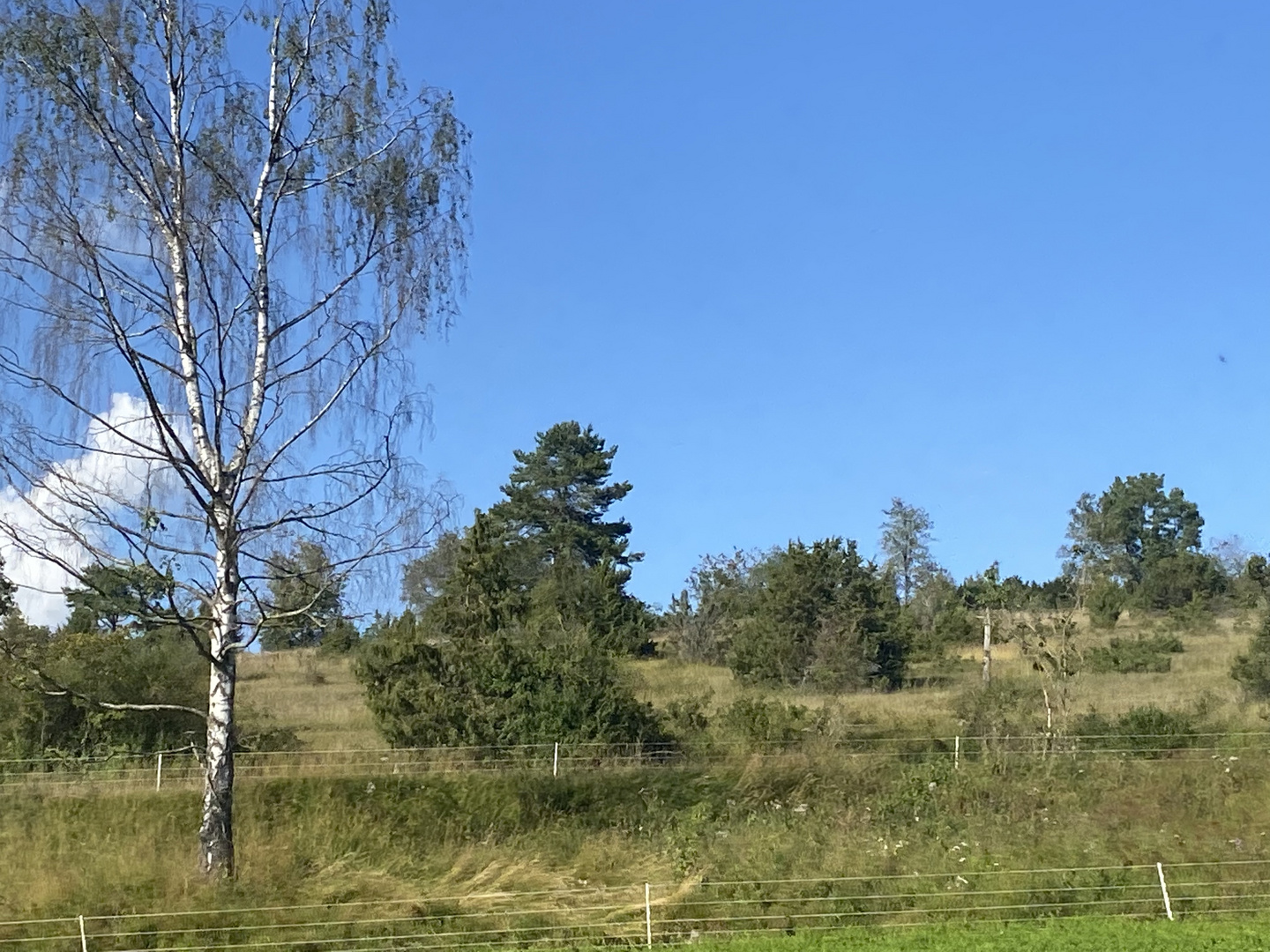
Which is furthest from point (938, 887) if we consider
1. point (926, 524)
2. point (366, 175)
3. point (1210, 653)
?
point (926, 524)

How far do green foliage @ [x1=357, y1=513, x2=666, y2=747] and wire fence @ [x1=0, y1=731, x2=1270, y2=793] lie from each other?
2.26 feet

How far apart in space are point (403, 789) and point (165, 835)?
3.36m

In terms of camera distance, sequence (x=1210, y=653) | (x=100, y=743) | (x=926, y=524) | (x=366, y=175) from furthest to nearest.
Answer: (x=926, y=524) → (x=1210, y=653) → (x=100, y=743) → (x=366, y=175)

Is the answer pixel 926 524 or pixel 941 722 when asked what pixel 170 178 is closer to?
pixel 941 722

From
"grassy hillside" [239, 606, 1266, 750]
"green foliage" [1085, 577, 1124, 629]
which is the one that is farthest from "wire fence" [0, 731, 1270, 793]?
"green foliage" [1085, 577, 1124, 629]

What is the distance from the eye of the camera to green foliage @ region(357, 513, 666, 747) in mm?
21547

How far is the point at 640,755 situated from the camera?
67.5ft

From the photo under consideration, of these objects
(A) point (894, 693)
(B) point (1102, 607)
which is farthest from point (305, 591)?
(B) point (1102, 607)

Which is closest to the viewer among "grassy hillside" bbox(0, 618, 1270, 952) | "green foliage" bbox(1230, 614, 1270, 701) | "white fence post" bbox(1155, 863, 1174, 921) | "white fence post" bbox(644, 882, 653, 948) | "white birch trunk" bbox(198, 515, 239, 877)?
"white fence post" bbox(644, 882, 653, 948)

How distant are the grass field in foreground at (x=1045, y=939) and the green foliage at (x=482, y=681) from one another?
8911mm

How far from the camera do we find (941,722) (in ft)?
76.2

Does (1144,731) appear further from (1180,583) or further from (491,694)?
(1180,583)

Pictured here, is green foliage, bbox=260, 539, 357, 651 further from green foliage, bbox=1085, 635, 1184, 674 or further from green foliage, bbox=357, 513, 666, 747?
green foliage, bbox=1085, 635, 1184, 674

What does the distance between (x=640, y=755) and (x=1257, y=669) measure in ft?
53.7
